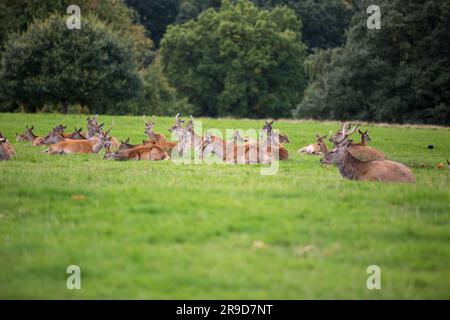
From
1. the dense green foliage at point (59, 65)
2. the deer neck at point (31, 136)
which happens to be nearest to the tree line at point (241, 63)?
the dense green foliage at point (59, 65)

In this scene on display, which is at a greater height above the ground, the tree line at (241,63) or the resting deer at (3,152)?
the tree line at (241,63)

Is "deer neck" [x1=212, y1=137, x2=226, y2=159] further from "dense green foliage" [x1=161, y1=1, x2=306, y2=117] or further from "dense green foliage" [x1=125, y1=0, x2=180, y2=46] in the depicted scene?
"dense green foliage" [x1=125, y1=0, x2=180, y2=46]

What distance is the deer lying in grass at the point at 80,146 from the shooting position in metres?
19.7

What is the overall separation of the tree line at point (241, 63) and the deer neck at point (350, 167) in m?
32.7

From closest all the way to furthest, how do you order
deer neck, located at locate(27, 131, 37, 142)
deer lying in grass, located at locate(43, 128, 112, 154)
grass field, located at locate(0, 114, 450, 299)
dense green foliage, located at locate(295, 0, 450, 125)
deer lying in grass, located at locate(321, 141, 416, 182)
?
grass field, located at locate(0, 114, 450, 299), deer lying in grass, located at locate(321, 141, 416, 182), deer lying in grass, located at locate(43, 128, 112, 154), deer neck, located at locate(27, 131, 37, 142), dense green foliage, located at locate(295, 0, 450, 125)

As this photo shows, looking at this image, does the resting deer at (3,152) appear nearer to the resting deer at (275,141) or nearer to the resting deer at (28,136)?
the resting deer at (275,141)

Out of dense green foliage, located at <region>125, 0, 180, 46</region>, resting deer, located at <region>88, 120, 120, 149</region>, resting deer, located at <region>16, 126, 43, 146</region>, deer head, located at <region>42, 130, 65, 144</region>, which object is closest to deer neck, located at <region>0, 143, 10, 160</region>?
resting deer, located at <region>88, 120, 120, 149</region>

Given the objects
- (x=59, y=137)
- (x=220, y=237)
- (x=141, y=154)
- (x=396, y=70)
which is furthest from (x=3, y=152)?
(x=396, y=70)

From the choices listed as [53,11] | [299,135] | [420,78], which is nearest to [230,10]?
[53,11]

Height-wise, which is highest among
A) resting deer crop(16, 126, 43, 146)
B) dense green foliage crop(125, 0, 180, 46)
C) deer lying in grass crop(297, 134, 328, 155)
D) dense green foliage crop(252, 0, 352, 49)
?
dense green foliage crop(125, 0, 180, 46)

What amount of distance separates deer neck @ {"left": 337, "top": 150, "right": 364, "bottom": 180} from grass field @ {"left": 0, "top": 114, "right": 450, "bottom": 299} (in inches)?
47.5

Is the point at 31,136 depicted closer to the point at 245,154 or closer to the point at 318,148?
the point at 318,148

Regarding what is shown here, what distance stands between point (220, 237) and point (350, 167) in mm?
5932

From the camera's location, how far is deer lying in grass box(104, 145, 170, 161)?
17.6 metres
